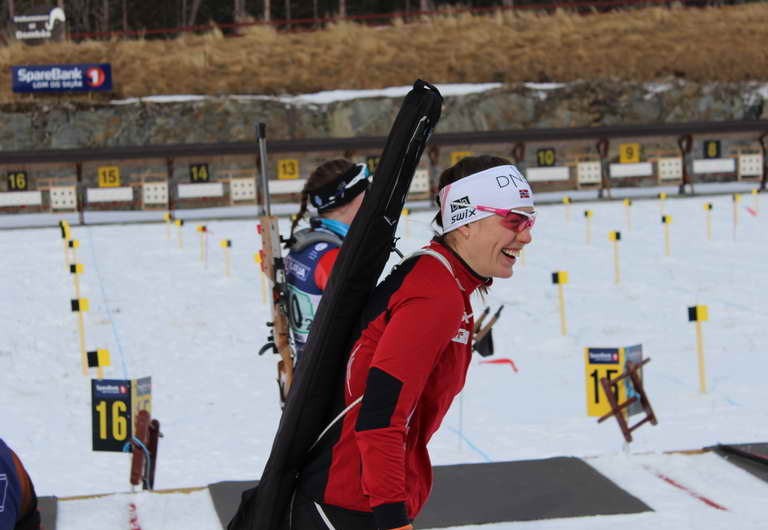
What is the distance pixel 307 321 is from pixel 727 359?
5573 millimetres

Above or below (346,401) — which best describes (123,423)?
below

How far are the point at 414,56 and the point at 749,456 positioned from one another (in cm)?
2551

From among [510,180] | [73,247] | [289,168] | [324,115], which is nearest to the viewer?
[510,180]

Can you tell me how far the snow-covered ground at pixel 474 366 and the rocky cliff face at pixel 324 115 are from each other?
1100 centimetres

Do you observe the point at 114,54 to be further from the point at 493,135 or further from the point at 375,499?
the point at 375,499

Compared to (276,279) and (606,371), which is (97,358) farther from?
(606,371)

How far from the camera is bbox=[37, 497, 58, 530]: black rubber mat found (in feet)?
13.8

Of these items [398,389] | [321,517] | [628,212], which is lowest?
[628,212]

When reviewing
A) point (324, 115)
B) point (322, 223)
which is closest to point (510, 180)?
point (322, 223)

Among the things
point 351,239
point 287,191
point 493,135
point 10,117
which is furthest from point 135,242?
point 351,239

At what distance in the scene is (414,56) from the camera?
2936cm

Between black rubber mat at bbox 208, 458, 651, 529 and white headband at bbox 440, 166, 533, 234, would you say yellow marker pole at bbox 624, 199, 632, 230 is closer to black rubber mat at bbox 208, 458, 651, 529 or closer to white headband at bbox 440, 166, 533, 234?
black rubber mat at bbox 208, 458, 651, 529

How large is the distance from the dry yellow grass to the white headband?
1032 inches

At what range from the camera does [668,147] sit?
1054 inches
